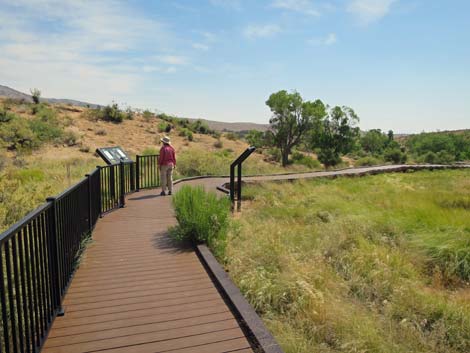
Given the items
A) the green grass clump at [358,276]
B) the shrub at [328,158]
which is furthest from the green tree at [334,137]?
the green grass clump at [358,276]

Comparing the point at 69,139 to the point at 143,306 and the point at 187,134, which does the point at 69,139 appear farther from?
the point at 143,306

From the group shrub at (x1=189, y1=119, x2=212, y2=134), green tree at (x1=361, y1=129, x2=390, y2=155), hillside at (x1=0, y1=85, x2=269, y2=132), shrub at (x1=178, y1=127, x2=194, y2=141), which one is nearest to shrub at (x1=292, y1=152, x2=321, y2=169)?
hillside at (x1=0, y1=85, x2=269, y2=132)

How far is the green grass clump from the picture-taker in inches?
144

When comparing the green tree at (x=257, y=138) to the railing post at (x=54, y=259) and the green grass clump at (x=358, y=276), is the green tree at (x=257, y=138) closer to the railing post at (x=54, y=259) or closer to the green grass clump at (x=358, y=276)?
the green grass clump at (x=358, y=276)

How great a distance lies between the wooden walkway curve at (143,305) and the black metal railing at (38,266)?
0.20 meters

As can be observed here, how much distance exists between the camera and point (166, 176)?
33.4 feet

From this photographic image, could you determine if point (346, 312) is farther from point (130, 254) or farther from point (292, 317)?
point (130, 254)

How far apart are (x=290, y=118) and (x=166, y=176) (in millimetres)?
23530

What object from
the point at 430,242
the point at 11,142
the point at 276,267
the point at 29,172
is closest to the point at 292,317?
the point at 276,267

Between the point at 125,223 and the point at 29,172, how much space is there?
7.17 metres

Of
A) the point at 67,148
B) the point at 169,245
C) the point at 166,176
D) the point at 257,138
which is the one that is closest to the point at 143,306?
the point at 169,245

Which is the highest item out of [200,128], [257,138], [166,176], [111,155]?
[200,128]

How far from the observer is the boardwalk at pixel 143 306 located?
3.07 meters

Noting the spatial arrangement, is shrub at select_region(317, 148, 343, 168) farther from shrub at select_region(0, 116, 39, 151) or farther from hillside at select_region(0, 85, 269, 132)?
shrub at select_region(0, 116, 39, 151)
